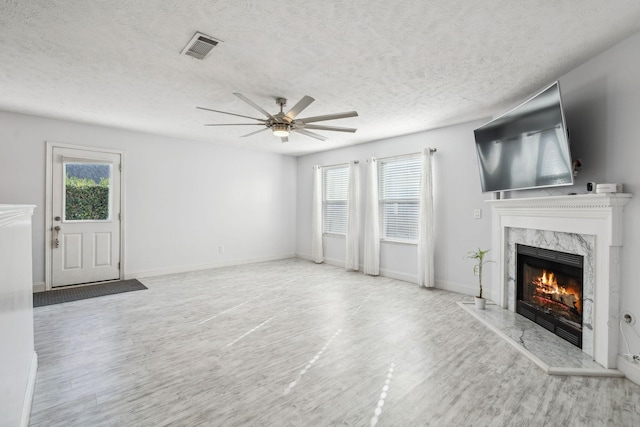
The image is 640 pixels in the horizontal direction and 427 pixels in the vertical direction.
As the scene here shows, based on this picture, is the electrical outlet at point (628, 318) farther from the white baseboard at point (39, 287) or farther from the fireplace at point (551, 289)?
the white baseboard at point (39, 287)

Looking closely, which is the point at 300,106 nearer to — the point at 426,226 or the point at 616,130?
the point at 616,130

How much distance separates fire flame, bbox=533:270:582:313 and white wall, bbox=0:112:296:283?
207 inches

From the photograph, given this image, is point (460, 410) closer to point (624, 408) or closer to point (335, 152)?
point (624, 408)

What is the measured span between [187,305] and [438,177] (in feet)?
13.4

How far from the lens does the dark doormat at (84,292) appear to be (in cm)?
402

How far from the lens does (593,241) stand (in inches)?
100

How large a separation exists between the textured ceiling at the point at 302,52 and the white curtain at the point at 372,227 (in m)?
1.69

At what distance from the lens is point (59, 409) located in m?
1.89

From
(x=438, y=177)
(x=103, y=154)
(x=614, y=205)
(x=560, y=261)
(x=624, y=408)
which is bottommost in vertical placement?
(x=624, y=408)

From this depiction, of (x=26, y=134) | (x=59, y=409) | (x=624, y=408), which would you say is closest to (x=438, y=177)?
(x=624, y=408)

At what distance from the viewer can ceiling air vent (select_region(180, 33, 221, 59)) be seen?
231 cm

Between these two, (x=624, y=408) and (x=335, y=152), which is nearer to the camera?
(x=624, y=408)

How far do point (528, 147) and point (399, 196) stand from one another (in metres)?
2.46

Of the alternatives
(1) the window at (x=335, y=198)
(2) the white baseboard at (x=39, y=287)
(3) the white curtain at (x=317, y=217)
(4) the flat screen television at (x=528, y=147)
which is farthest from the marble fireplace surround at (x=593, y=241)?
(2) the white baseboard at (x=39, y=287)
